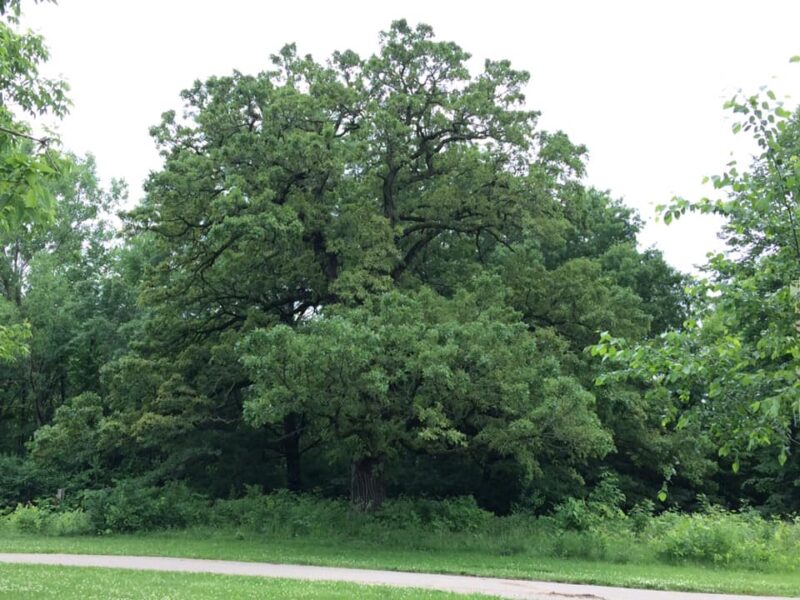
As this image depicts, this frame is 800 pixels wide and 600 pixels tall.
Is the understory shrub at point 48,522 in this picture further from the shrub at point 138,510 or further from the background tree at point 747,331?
the background tree at point 747,331

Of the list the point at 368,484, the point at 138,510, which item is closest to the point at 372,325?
the point at 368,484

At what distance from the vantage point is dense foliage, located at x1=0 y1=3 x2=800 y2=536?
1634 centimetres

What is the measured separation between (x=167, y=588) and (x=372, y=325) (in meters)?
7.72

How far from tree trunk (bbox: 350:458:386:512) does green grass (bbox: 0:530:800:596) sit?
253cm

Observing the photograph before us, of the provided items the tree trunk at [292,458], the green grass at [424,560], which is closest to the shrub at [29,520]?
the green grass at [424,560]

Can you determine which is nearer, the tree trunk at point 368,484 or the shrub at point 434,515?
the shrub at point 434,515

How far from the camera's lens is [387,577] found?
12.6m

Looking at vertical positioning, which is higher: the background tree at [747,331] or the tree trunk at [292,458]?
the background tree at [747,331]

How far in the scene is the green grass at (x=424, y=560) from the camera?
12.8 metres

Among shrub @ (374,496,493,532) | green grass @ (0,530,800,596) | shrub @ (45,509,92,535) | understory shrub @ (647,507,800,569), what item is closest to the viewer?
green grass @ (0,530,800,596)

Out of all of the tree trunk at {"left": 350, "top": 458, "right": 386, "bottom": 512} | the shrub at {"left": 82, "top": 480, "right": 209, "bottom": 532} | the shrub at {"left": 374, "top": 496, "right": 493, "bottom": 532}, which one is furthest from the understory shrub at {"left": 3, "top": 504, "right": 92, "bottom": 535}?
the shrub at {"left": 374, "top": 496, "right": 493, "bottom": 532}

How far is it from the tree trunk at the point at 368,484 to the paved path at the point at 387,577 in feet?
21.5

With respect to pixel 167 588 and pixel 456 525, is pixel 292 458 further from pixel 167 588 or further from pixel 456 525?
pixel 167 588

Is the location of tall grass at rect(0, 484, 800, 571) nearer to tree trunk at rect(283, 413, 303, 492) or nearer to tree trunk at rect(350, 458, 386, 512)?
tree trunk at rect(350, 458, 386, 512)
